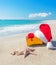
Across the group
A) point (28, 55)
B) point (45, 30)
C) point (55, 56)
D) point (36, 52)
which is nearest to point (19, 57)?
point (28, 55)

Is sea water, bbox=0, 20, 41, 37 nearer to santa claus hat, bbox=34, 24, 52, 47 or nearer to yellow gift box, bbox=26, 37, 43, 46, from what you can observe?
yellow gift box, bbox=26, 37, 43, 46

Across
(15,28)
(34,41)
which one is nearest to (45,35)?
(34,41)

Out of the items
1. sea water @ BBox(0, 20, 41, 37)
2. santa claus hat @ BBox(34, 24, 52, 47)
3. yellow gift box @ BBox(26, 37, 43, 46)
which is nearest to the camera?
santa claus hat @ BBox(34, 24, 52, 47)

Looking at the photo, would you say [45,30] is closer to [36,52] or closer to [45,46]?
[45,46]

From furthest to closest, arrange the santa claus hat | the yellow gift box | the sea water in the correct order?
the sea water
the yellow gift box
the santa claus hat

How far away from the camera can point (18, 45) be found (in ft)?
19.9

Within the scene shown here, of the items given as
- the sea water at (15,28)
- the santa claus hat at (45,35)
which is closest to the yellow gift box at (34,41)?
the santa claus hat at (45,35)

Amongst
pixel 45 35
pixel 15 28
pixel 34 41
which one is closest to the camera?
pixel 45 35

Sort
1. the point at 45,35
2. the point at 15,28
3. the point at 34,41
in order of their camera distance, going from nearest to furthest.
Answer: the point at 45,35 < the point at 34,41 < the point at 15,28

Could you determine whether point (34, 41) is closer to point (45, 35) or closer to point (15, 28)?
point (45, 35)

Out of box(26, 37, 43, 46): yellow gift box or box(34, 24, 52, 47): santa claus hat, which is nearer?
box(34, 24, 52, 47): santa claus hat

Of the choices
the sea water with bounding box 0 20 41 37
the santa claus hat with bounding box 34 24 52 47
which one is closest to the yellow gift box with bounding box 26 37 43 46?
the santa claus hat with bounding box 34 24 52 47

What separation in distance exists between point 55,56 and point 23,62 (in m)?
0.94

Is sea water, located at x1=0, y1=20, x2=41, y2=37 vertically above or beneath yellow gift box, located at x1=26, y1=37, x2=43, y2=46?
beneath
